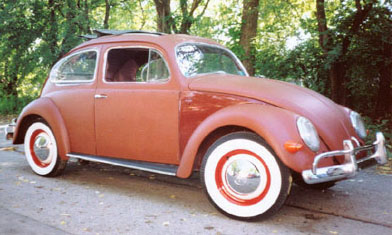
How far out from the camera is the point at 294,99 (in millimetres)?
3672

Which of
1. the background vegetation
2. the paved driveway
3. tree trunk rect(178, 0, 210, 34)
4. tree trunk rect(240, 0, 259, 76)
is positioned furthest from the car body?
tree trunk rect(178, 0, 210, 34)

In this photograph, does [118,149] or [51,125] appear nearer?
[118,149]

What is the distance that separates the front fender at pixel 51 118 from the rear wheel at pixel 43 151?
0.43 ft

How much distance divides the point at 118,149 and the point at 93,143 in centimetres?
41

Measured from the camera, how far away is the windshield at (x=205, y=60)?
4.32 meters

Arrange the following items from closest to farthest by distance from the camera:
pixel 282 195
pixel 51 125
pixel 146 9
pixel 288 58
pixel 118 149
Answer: pixel 282 195 → pixel 118 149 → pixel 51 125 → pixel 288 58 → pixel 146 9

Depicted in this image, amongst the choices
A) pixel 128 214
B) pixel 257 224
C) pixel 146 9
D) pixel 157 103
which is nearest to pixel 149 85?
pixel 157 103

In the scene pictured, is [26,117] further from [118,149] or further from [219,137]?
[219,137]

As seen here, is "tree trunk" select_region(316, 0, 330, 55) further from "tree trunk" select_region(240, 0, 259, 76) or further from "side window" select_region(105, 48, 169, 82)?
"side window" select_region(105, 48, 169, 82)

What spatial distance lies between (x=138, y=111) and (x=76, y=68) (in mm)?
1397

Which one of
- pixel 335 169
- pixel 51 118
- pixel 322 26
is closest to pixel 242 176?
pixel 335 169

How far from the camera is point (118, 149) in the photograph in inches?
179

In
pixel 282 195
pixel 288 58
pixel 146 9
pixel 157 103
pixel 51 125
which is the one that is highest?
pixel 146 9

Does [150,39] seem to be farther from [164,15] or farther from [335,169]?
[164,15]
